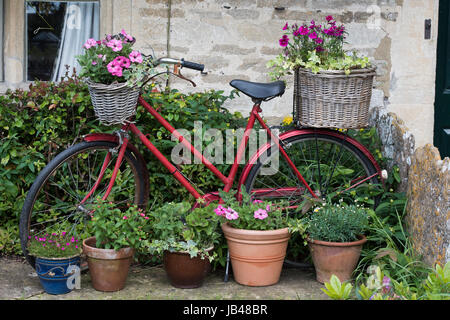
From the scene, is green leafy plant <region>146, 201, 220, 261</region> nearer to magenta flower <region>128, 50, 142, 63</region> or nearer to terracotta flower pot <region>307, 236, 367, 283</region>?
terracotta flower pot <region>307, 236, 367, 283</region>

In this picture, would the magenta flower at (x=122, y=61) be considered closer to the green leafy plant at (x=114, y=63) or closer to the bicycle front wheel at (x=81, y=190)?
the green leafy plant at (x=114, y=63)

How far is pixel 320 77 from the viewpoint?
4.26 metres

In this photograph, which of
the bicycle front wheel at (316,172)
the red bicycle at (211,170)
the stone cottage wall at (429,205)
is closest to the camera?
the stone cottage wall at (429,205)

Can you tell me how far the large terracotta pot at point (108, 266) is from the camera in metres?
3.94

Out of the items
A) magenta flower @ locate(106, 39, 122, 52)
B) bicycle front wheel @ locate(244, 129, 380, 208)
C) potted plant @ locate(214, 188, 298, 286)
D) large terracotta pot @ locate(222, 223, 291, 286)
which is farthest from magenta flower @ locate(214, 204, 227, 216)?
magenta flower @ locate(106, 39, 122, 52)

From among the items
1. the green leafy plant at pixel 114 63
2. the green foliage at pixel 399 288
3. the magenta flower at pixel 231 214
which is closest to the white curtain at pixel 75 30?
the green leafy plant at pixel 114 63

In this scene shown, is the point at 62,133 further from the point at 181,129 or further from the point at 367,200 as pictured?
the point at 367,200

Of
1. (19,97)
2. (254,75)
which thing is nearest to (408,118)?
(254,75)

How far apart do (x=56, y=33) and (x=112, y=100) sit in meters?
2.15

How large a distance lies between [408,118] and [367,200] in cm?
171

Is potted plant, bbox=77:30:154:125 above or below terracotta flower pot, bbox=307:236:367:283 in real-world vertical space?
above

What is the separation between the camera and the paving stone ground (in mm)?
3953

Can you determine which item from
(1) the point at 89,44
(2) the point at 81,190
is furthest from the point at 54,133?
(1) the point at 89,44

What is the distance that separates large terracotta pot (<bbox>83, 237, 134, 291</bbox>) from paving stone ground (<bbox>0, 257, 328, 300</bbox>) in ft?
0.18
